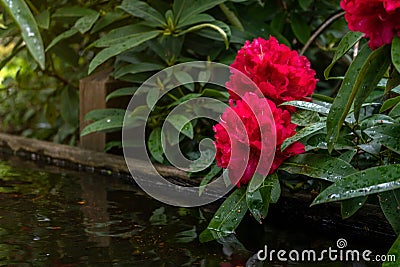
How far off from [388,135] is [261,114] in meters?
0.27

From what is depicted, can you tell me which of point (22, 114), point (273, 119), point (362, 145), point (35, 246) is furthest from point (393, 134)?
point (22, 114)

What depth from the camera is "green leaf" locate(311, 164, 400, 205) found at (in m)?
1.15

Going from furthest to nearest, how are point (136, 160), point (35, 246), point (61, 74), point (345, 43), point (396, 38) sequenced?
point (61, 74), point (136, 160), point (35, 246), point (345, 43), point (396, 38)

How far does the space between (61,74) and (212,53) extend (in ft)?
2.89

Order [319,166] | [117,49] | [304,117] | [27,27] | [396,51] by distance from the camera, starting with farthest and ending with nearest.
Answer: [117,49] < [304,117] < [319,166] < [396,51] < [27,27]

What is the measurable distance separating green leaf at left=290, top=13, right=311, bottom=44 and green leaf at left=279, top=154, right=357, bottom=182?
115 centimetres

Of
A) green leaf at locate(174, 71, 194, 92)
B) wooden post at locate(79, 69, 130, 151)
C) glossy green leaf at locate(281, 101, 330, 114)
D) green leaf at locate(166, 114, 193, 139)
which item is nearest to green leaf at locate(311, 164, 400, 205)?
glossy green leaf at locate(281, 101, 330, 114)

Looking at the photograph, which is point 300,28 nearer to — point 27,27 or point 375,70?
point 375,70

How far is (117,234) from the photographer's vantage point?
5.07 ft

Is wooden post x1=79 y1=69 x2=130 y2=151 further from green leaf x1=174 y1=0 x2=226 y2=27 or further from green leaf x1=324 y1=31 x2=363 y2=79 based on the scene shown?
green leaf x1=324 y1=31 x2=363 y2=79

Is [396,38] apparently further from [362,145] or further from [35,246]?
[35,246]

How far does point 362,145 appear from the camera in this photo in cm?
147

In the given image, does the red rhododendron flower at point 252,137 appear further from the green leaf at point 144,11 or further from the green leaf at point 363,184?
the green leaf at point 144,11

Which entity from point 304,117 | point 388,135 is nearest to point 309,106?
point 304,117
